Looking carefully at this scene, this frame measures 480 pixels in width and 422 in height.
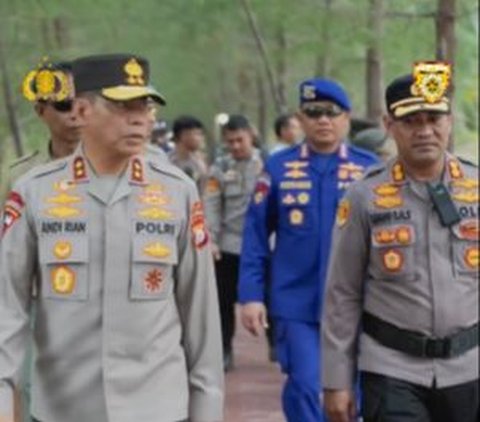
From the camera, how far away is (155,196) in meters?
4.76

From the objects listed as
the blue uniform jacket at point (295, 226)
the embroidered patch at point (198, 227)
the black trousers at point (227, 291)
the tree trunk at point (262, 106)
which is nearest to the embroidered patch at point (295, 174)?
the blue uniform jacket at point (295, 226)

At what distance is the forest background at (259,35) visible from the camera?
35.6 ft

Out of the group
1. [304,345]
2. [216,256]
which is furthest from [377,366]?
[216,256]

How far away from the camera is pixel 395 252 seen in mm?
5418

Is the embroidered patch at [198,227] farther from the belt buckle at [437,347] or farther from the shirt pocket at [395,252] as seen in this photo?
the belt buckle at [437,347]

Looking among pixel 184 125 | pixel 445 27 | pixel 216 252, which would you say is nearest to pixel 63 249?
pixel 445 27

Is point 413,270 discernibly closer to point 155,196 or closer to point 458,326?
point 458,326

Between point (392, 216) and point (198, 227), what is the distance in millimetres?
930

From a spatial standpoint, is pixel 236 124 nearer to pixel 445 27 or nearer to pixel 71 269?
pixel 445 27

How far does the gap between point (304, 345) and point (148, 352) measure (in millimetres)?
2629

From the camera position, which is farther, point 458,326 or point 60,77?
point 60,77

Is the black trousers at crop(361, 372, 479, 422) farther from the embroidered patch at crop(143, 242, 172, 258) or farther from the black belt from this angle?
the embroidered patch at crop(143, 242, 172, 258)

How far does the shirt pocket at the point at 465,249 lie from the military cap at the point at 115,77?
1241 mm

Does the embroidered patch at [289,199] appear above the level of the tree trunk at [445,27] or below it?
below
